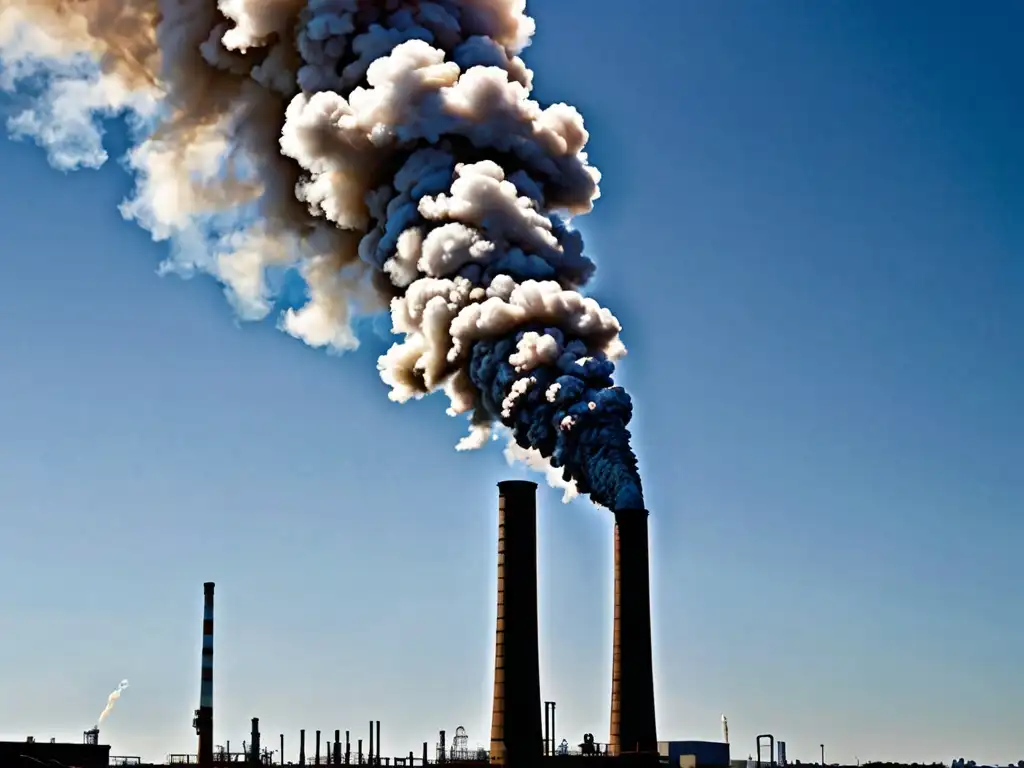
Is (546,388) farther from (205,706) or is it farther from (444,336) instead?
(205,706)

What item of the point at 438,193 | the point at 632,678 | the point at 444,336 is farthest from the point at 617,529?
the point at 438,193

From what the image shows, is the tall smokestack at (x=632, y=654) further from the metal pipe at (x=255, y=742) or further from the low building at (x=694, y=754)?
the metal pipe at (x=255, y=742)

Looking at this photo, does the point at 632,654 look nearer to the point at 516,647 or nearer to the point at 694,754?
the point at 516,647

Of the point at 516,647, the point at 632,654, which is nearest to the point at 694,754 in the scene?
the point at 632,654

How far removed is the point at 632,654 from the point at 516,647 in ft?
18.5

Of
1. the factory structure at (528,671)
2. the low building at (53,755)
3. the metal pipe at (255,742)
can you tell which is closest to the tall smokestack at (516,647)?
the factory structure at (528,671)

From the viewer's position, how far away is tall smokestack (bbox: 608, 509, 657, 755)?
51125 mm

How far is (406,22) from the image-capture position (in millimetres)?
54469

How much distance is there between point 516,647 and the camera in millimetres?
47500

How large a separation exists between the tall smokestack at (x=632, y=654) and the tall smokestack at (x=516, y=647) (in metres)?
4.05

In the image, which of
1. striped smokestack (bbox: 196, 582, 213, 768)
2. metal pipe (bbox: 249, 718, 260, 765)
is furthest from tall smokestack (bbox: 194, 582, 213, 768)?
metal pipe (bbox: 249, 718, 260, 765)

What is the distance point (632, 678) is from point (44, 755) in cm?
2016

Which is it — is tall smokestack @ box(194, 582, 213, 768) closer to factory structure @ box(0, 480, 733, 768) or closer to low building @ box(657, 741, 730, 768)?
factory structure @ box(0, 480, 733, 768)

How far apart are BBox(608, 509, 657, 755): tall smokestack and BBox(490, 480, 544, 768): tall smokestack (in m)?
4.05
